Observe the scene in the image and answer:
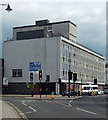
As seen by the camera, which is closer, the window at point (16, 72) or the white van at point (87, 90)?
the white van at point (87, 90)

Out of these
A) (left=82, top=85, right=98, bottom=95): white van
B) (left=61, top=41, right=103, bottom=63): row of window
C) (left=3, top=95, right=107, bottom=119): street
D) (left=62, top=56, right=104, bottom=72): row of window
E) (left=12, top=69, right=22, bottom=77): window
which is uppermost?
(left=61, top=41, right=103, bottom=63): row of window

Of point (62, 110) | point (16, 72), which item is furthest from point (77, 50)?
point (62, 110)

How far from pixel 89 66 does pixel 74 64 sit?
1721cm

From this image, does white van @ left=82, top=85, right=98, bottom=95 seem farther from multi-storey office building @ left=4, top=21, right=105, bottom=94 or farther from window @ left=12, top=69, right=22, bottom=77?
window @ left=12, top=69, right=22, bottom=77

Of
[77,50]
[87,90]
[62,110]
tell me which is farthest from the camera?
[77,50]

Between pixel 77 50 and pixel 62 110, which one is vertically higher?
pixel 77 50

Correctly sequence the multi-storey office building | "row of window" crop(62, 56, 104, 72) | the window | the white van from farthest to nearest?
1. the window
2. "row of window" crop(62, 56, 104, 72)
3. the white van
4. the multi-storey office building

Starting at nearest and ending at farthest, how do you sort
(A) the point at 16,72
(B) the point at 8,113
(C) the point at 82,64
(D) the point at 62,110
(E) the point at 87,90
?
(B) the point at 8,113
(D) the point at 62,110
(E) the point at 87,90
(A) the point at 16,72
(C) the point at 82,64

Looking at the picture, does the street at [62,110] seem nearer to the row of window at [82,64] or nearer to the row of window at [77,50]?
the row of window at [82,64]

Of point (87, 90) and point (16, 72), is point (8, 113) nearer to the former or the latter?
point (16, 72)

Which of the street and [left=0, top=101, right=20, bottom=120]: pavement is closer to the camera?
[left=0, top=101, right=20, bottom=120]: pavement

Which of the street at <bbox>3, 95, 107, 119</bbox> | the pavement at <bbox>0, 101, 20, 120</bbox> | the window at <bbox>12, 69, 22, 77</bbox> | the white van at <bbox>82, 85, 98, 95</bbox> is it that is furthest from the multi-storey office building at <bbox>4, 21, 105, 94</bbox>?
the pavement at <bbox>0, 101, 20, 120</bbox>

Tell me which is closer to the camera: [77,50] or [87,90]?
[87,90]

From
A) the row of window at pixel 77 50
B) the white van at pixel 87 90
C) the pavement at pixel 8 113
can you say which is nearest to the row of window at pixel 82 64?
the row of window at pixel 77 50
